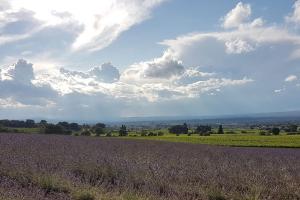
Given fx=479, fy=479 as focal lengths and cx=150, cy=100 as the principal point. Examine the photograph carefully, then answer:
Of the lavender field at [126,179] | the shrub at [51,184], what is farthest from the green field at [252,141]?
the shrub at [51,184]

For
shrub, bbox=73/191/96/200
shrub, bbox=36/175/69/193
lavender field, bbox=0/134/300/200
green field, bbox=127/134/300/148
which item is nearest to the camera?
shrub, bbox=73/191/96/200

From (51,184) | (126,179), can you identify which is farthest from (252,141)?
(51,184)

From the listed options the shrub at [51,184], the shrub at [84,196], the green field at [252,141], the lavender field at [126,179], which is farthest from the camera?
the green field at [252,141]

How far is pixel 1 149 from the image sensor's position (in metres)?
11.4

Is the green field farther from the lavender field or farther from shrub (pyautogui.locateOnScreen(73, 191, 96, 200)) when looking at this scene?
shrub (pyautogui.locateOnScreen(73, 191, 96, 200))

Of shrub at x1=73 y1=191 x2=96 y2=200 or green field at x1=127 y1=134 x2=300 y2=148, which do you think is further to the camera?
green field at x1=127 y1=134 x2=300 y2=148

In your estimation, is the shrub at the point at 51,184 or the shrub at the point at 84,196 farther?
the shrub at the point at 51,184

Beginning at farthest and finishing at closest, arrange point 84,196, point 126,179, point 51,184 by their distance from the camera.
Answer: point 126,179 < point 51,184 < point 84,196

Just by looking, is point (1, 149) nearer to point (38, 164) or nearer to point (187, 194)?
point (38, 164)

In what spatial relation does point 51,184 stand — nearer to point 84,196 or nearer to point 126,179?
point 84,196

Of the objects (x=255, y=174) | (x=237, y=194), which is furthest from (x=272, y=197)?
(x=255, y=174)

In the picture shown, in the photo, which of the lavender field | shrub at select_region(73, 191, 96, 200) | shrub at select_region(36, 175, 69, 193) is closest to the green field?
the lavender field

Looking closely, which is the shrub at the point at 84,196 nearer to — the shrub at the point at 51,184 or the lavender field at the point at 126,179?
the lavender field at the point at 126,179

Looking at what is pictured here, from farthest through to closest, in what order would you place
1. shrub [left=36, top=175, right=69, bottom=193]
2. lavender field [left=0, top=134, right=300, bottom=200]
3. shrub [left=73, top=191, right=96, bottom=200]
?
1. shrub [left=36, top=175, right=69, bottom=193]
2. lavender field [left=0, top=134, right=300, bottom=200]
3. shrub [left=73, top=191, right=96, bottom=200]
